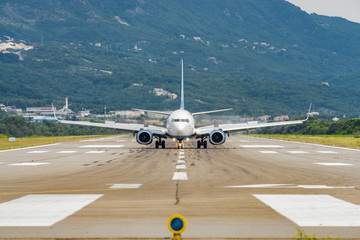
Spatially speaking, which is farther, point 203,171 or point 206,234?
point 203,171

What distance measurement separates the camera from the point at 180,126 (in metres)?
46.8

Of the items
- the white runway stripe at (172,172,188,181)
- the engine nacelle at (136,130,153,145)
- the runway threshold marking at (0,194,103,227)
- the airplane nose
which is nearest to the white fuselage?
the airplane nose

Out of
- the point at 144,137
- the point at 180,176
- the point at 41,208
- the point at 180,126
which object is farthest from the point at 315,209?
the point at 144,137

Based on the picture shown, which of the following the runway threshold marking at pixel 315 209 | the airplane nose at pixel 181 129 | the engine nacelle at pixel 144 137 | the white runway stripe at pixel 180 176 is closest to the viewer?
the runway threshold marking at pixel 315 209

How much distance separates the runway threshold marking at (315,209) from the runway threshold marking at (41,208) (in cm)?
490

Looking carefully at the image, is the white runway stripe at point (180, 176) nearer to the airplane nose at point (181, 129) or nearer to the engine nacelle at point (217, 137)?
the airplane nose at point (181, 129)

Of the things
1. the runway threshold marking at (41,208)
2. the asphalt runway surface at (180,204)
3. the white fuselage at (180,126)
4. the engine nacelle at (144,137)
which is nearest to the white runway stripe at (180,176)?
the asphalt runway surface at (180,204)

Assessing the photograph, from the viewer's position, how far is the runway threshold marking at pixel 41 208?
11.2 m

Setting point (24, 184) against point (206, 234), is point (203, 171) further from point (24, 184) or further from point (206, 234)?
point (206, 234)

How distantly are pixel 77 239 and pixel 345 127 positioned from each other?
128m

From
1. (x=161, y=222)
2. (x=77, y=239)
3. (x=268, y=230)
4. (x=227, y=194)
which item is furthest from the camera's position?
(x=227, y=194)

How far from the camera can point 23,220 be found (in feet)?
37.1

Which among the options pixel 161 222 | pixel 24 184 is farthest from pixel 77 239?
pixel 24 184

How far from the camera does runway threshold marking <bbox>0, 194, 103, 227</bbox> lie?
36.7ft
